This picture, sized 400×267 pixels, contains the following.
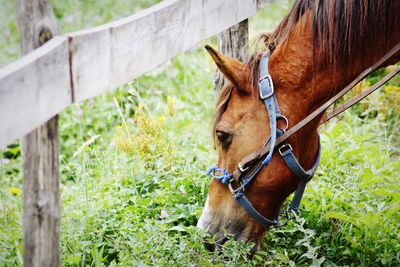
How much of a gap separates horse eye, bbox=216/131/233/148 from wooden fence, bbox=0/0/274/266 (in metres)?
0.58

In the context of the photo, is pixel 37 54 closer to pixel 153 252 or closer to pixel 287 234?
pixel 153 252

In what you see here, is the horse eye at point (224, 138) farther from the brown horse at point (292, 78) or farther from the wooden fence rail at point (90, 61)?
the wooden fence rail at point (90, 61)

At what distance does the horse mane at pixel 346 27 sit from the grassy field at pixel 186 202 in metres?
0.84

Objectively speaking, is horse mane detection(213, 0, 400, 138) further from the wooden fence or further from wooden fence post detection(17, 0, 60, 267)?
wooden fence post detection(17, 0, 60, 267)

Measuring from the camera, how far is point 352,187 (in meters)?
3.54

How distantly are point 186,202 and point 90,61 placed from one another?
158cm

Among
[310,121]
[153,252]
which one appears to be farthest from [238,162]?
[153,252]

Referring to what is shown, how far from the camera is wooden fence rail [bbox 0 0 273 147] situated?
1.79m

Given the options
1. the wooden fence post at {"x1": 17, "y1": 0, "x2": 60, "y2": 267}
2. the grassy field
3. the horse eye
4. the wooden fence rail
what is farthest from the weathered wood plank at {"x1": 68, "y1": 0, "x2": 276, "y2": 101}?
the grassy field

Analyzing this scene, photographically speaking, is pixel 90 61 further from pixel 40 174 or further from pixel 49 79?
pixel 40 174

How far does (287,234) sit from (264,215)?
0.41 m

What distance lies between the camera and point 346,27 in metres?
2.70

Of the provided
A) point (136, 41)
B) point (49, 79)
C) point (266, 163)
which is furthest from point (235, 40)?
point (49, 79)

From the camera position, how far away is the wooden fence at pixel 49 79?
180cm
